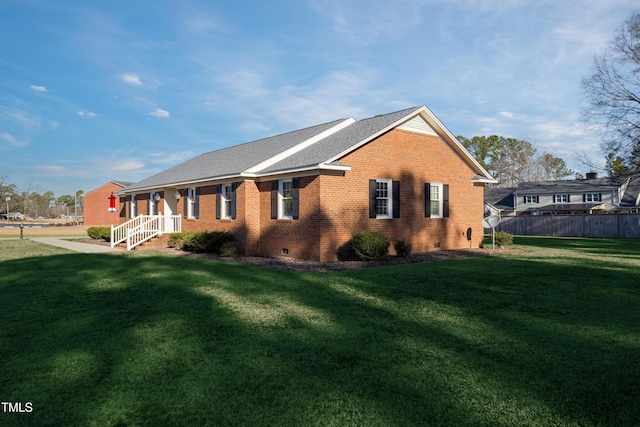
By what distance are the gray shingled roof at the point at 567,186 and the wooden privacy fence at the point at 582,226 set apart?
736 inches

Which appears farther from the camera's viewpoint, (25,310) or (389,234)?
(389,234)

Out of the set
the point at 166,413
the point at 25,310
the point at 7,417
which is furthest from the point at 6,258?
the point at 166,413

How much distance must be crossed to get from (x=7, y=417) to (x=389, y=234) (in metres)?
13.1

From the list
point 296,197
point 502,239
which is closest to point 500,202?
point 502,239

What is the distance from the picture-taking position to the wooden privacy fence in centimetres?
2872

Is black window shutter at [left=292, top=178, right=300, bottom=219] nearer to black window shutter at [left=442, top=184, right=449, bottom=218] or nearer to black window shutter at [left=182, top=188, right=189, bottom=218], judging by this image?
black window shutter at [left=442, top=184, right=449, bottom=218]

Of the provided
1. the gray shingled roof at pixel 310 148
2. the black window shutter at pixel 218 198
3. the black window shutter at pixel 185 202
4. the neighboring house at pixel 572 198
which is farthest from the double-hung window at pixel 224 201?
the neighboring house at pixel 572 198

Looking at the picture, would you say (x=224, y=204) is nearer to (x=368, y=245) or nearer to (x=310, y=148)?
(x=310, y=148)

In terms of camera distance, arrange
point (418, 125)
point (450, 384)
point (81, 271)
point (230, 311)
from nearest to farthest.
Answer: point (450, 384) < point (230, 311) < point (81, 271) < point (418, 125)

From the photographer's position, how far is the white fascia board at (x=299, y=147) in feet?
52.7

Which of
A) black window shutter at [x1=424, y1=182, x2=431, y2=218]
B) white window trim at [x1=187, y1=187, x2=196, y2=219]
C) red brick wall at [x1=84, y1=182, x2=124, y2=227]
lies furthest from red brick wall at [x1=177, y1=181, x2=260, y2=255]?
red brick wall at [x1=84, y1=182, x2=124, y2=227]

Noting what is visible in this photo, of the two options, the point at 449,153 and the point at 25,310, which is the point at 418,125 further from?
the point at 25,310

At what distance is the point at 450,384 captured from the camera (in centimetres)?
404

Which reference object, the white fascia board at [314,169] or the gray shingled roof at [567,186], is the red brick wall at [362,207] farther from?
the gray shingled roof at [567,186]
